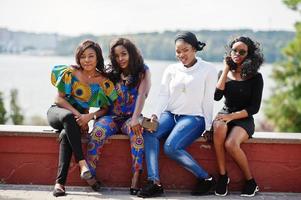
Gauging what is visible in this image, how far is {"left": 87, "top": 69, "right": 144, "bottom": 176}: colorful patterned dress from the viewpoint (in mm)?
4406

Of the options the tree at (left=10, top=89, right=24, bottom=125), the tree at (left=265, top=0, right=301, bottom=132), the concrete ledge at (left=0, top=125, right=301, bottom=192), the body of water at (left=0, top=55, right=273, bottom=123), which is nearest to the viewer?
the concrete ledge at (left=0, top=125, right=301, bottom=192)

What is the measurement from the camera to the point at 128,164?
4.65 m

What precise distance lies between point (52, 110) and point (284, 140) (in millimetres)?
2070

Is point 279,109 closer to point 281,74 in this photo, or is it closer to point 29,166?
point 281,74

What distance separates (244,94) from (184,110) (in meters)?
0.55

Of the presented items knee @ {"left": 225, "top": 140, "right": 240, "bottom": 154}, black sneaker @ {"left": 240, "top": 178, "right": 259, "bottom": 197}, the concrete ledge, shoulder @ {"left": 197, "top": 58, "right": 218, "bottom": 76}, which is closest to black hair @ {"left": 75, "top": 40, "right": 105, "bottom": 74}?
the concrete ledge

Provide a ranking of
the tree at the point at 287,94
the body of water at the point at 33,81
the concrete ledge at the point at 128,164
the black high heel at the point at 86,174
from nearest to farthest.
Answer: the black high heel at the point at 86,174 → the concrete ledge at the point at 128,164 → the tree at the point at 287,94 → the body of water at the point at 33,81

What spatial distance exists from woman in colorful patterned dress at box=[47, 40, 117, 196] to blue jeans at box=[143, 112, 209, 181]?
1.69 ft

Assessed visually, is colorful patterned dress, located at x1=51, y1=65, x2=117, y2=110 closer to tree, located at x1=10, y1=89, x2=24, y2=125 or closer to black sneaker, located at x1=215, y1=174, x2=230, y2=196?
black sneaker, located at x1=215, y1=174, x2=230, y2=196

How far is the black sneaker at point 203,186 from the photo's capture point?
4453 millimetres

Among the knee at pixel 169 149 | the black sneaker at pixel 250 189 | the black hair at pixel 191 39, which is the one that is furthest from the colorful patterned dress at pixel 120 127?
the black sneaker at pixel 250 189

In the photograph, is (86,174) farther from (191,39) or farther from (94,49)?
(191,39)

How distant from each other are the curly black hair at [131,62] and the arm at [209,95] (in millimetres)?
588

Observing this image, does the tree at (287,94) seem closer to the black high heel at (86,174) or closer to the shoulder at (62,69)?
the shoulder at (62,69)
